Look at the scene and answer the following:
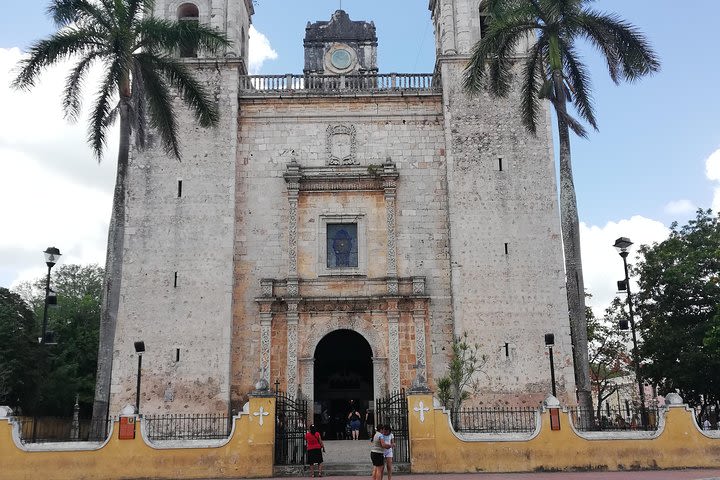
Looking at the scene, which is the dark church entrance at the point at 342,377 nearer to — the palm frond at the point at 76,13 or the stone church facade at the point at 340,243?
the stone church facade at the point at 340,243

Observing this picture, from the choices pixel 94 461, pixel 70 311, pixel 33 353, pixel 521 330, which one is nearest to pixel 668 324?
pixel 521 330

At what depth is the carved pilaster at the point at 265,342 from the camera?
20.4 metres

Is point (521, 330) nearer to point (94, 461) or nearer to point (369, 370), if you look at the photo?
point (369, 370)

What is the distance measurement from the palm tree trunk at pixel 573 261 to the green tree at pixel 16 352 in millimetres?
19218

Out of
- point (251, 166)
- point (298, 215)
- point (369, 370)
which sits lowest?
point (369, 370)

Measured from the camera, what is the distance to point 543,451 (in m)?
14.0

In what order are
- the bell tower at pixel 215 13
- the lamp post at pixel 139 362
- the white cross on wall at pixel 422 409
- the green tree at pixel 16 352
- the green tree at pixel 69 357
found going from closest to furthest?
the white cross on wall at pixel 422 409, the lamp post at pixel 139 362, the bell tower at pixel 215 13, the green tree at pixel 16 352, the green tree at pixel 69 357

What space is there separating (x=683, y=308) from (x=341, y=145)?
13.7m

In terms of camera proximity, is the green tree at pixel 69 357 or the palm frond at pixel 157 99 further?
the green tree at pixel 69 357

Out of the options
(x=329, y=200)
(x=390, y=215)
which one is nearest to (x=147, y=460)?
(x=329, y=200)

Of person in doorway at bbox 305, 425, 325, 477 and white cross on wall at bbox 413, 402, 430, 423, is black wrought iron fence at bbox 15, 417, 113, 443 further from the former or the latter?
white cross on wall at bbox 413, 402, 430, 423

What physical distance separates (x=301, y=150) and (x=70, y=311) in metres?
18.2

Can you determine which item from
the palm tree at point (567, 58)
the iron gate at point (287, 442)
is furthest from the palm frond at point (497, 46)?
the iron gate at point (287, 442)

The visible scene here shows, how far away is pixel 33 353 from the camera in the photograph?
26469 millimetres
